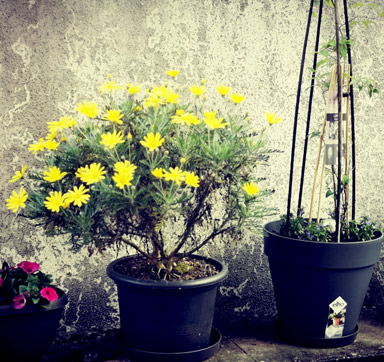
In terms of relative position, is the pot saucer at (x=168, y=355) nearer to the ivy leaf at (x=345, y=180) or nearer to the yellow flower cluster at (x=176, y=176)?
the yellow flower cluster at (x=176, y=176)

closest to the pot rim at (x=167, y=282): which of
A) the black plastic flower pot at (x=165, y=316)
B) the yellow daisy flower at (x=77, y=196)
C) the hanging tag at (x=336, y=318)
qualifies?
the black plastic flower pot at (x=165, y=316)

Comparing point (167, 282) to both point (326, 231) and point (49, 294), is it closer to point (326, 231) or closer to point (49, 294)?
point (49, 294)

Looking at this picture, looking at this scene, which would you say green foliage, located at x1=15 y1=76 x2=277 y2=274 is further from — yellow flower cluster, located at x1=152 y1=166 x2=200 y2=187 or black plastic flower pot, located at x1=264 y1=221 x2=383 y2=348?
black plastic flower pot, located at x1=264 y1=221 x2=383 y2=348

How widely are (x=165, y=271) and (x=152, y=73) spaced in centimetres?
89

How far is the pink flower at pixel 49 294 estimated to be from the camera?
5.90ft

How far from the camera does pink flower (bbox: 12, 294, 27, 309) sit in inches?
68.8

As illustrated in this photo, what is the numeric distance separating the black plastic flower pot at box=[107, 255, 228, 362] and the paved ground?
0.42 ft

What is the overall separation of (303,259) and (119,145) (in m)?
0.88

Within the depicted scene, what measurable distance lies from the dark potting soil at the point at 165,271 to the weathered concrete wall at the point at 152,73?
252mm

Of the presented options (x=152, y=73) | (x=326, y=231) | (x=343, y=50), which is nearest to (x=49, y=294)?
(x=152, y=73)

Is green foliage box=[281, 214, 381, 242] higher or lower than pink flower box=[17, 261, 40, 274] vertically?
higher

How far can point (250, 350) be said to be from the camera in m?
2.10

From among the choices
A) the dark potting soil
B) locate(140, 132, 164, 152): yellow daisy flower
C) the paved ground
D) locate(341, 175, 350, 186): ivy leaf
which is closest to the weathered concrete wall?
the paved ground

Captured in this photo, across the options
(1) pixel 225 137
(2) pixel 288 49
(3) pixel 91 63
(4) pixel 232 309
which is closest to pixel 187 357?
(4) pixel 232 309
